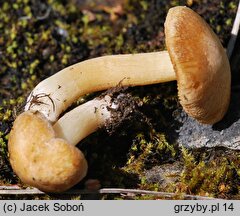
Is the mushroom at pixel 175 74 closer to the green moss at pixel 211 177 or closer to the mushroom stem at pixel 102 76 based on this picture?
the mushroom stem at pixel 102 76

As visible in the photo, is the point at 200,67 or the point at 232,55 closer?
the point at 200,67

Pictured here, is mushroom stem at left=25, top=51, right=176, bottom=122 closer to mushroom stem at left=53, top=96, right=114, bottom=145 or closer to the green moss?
mushroom stem at left=53, top=96, right=114, bottom=145

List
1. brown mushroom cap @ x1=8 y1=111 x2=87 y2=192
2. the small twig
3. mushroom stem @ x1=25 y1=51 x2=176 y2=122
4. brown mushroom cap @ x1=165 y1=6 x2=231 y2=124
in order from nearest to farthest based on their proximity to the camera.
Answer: brown mushroom cap @ x1=8 y1=111 x2=87 y2=192 < brown mushroom cap @ x1=165 y1=6 x2=231 y2=124 < the small twig < mushroom stem @ x1=25 y1=51 x2=176 y2=122

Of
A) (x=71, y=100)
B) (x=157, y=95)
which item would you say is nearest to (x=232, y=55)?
(x=157, y=95)

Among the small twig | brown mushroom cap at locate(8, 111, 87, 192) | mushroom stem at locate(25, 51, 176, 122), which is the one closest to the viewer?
brown mushroom cap at locate(8, 111, 87, 192)

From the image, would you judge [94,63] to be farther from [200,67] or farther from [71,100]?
[200,67]

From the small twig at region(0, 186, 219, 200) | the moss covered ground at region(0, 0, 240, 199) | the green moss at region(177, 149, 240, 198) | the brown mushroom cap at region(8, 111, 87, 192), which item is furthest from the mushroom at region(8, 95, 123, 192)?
the green moss at region(177, 149, 240, 198)

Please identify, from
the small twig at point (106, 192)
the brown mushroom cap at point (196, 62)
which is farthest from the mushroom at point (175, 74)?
the small twig at point (106, 192)
